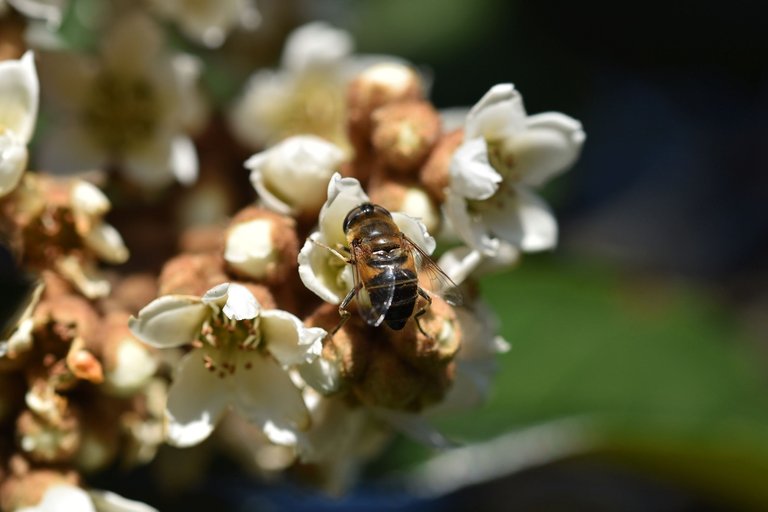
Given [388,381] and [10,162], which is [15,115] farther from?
[388,381]

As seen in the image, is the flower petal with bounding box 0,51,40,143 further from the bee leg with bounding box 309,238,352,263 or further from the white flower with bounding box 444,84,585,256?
the white flower with bounding box 444,84,585,256

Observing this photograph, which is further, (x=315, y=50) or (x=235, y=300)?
(x=315, y=50)

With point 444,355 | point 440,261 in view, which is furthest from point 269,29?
point 444,355

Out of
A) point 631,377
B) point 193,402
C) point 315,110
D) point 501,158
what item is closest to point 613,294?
point 631,377

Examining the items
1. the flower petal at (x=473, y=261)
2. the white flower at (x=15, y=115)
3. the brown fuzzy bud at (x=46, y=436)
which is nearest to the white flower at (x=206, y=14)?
the white flower at (x=15, y=115)

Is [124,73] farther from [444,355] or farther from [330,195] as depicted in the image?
[444,355]

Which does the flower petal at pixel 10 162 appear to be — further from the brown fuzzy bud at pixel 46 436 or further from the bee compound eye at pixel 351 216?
the bee compound eye at pixel 351 216
